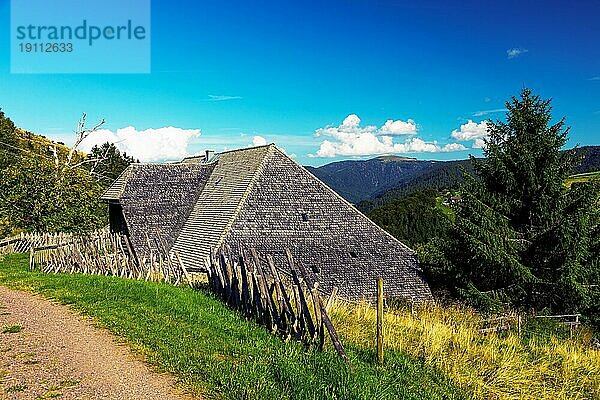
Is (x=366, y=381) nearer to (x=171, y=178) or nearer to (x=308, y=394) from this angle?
(x=308, y=394)

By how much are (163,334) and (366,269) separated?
1390 centimetres

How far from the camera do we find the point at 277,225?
21.8 meters

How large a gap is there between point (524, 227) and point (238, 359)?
52.8ft

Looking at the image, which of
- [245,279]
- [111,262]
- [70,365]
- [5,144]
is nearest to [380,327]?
[245,279]

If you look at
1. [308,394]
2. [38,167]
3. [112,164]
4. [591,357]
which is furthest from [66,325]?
[112,164]

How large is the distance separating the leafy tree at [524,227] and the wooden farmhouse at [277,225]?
2.44m

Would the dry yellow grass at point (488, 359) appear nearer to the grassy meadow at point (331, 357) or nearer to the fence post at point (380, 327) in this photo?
the grassy meadow at point (331, 357)

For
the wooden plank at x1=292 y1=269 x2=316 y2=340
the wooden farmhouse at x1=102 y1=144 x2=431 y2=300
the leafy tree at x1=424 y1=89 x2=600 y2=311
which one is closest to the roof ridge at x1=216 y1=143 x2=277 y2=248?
the wooden farmhouse at x1=102 y1=144 x2=431 y2=300

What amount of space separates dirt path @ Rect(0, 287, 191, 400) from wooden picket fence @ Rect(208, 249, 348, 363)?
2.09 m

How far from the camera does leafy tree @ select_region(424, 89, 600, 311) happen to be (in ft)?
61.2

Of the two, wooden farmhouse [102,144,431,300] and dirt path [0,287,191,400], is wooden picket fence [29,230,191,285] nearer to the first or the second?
wooden farmhouse [102,144,431,300]

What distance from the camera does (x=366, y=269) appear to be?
70.7 feet

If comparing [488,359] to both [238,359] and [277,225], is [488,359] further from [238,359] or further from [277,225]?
[277,225]

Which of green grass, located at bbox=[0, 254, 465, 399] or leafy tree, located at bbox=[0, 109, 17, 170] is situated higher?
leafy tree, located at bbox=[0, 109, 17, 170]
